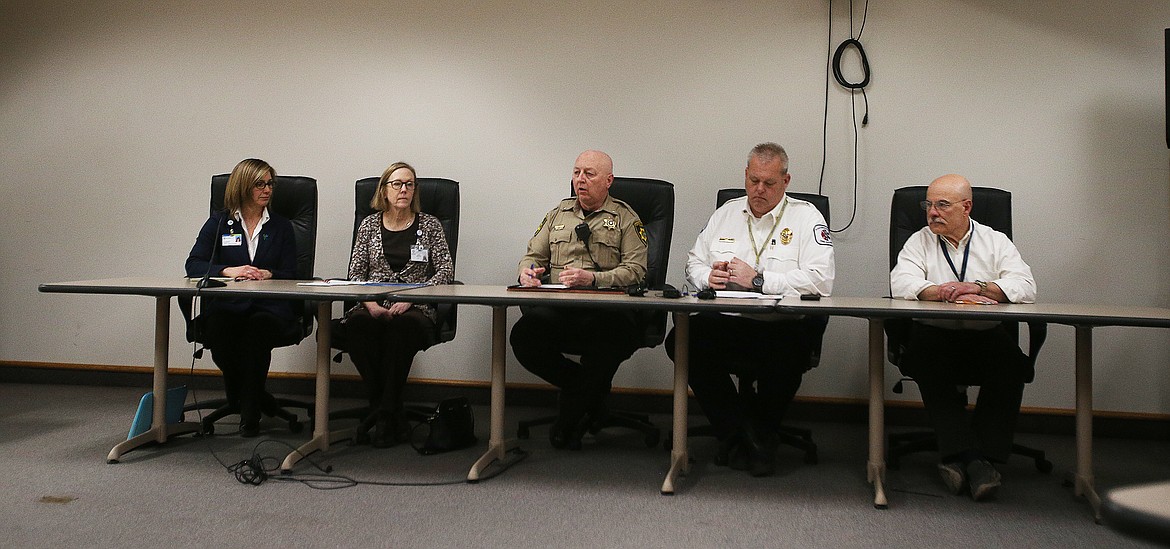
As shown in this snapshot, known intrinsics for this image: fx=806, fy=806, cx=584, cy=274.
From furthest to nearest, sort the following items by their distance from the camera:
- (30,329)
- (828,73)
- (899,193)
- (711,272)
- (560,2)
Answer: (30,329)
(560,2)
(828,73)
(899,193)
(711,272)

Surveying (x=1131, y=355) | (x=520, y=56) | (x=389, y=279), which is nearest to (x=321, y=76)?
(x=520, y=56)

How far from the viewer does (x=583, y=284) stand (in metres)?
2.98

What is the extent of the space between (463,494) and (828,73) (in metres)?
2.61

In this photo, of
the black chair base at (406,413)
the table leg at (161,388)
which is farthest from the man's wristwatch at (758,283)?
the table leg at (161,388)

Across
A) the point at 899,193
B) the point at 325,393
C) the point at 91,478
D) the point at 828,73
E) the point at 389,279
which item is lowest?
the point at 91,478

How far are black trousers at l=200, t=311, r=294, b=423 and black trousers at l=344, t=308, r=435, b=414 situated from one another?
0.31 meters

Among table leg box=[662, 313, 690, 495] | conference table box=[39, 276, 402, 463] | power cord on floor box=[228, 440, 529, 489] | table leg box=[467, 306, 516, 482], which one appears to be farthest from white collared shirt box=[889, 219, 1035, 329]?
conference table box=[39, 276, 402, 463]

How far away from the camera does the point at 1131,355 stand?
3586 millimetres

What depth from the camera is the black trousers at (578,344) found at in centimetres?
302

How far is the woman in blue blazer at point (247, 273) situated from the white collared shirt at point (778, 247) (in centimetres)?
170

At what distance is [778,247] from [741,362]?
0.46 meters

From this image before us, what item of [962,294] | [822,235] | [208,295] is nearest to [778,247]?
[822,235]

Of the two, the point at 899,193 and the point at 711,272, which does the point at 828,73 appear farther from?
the point at 711,272

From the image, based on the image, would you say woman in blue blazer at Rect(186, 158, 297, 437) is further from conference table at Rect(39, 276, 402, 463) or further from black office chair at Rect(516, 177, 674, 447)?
black office chair at Rect(516, 177, 674, 447)
